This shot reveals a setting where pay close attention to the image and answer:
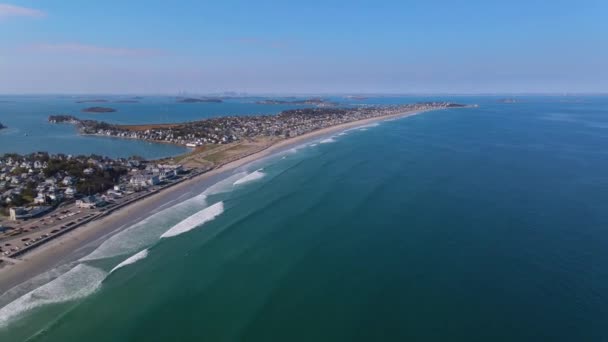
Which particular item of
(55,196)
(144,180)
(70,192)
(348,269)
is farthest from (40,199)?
(348,269)

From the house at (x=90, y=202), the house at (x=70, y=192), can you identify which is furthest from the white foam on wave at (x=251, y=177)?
the house at (x=70, y=192)

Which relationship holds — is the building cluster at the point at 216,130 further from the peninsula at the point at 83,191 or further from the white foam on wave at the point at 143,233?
the white foam on wave at the point at 143,233

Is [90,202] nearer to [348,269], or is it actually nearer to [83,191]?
[83,191]

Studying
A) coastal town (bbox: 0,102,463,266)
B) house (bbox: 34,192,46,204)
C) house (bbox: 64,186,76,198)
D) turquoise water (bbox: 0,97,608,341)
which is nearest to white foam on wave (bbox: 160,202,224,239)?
turquoise water (bbox: 0,97,608,341)

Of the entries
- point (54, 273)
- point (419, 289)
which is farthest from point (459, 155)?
point (54, 273)

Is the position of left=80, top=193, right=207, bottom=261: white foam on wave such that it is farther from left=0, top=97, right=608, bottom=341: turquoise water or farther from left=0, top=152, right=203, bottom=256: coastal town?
left=0, top=152, right=203, bottom=256: coastal town
